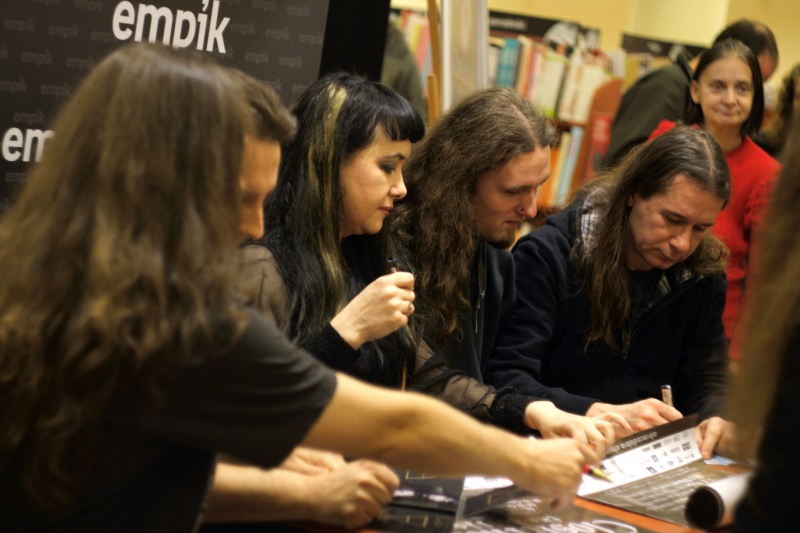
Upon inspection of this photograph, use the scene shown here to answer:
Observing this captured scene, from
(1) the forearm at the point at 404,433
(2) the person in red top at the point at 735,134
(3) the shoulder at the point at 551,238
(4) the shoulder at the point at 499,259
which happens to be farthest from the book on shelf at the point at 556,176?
(1) the forearm at the point at 404,433

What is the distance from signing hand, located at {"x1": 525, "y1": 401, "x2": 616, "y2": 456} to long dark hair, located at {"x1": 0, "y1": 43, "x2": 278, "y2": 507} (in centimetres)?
99

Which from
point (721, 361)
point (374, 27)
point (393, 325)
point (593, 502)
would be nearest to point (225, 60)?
point (374, 27)

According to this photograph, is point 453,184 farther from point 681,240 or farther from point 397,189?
point 681,240

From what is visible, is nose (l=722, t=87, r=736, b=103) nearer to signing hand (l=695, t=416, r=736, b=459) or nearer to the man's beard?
the man's beard

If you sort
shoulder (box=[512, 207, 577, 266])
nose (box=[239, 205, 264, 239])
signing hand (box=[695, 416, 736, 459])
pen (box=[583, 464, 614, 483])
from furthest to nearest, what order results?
1. shoulder (box=[512, 207, 577, 266])
2. signing hand (box=[695, 416, 736, 459])
3. pen (box=[583, 464, 614, 483])
4. nose (box=[239, 205, 264, 239])

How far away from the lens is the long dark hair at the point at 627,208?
8.44 ft

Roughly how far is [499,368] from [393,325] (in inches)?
27.9

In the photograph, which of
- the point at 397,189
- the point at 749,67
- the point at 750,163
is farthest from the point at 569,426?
the point at 749,67

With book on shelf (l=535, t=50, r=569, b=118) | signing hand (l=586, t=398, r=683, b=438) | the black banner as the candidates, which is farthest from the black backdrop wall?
book on shelf (l=535, t=50, r=569, b=118)

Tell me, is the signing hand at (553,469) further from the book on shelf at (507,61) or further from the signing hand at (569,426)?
the book on shelf at (507,61)

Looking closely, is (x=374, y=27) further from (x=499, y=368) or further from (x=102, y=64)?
(x=102, y=64)

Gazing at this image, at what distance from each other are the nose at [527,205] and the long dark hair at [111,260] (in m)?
1.45

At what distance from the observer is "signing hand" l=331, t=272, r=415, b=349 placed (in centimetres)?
188

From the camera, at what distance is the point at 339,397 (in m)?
1.20
